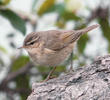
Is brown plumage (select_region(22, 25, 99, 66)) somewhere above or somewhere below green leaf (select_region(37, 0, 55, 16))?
below

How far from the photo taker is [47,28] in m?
7.25

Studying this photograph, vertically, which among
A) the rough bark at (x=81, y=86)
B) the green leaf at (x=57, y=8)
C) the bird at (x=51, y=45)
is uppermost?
the green leaf at (x=57, y=8)

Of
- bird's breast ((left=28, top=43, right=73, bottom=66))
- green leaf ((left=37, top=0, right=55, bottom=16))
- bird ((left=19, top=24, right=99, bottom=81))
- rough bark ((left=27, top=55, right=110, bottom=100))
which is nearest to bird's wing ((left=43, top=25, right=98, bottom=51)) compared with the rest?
bird ((left=19, top=24, right=99, bottom=81))

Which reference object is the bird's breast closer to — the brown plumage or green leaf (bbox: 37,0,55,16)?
the brown plumage

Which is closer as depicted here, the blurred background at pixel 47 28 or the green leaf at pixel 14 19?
the green leaf at pixel 14 19

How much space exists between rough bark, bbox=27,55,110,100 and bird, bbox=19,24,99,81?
782 mm

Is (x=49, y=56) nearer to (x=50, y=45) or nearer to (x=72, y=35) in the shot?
(x=50, y=45)

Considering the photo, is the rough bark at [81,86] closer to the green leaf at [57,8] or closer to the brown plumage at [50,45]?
the brown plumage at [50,45]

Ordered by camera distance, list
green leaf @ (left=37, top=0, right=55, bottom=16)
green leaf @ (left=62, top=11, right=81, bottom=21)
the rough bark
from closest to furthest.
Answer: the rough bark → green leaf @ (left=37, top=0, right=55, bottom=16) → green leaf @ (left=62, top=11, right=81, bottom=21)

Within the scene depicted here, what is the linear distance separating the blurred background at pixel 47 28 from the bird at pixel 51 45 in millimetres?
418

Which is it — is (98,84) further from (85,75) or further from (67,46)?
(67,46)

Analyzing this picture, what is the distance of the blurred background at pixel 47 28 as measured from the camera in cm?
677

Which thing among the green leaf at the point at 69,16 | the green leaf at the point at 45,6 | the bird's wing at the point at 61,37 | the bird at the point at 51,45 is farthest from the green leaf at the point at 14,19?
the green leaf at the point at 69,16

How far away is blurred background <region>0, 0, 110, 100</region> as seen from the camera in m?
6.77
